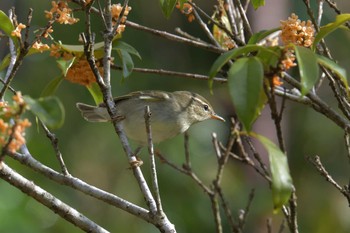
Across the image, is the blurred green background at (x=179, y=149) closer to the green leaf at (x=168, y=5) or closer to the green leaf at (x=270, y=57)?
the green leaf at (x=168, y=5)

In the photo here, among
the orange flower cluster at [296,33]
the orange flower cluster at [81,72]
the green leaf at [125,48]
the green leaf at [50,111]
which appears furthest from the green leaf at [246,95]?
the orange flower cluster at [81,72]

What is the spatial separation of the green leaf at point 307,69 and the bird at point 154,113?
6.85 feet

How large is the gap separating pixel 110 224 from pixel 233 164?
214 centimetres

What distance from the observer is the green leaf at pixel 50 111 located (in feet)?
5.90

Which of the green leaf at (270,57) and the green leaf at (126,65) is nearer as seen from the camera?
the green leaf at (270,57)

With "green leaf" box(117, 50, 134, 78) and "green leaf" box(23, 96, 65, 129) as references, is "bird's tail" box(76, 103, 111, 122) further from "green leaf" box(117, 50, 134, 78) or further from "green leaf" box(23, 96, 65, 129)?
"green leaf" box(23, 96, 65, 129)

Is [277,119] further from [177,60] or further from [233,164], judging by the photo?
[177,60]

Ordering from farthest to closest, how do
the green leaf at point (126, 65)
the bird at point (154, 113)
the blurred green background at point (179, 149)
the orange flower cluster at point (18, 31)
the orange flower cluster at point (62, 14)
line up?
the blurred green background at point (179, 149) < the bird at point (154, 113) < the green leaf at point (126, 65) < the orange flower cluster at point (62, 14) < the orange flower cluster at point (18, 31)

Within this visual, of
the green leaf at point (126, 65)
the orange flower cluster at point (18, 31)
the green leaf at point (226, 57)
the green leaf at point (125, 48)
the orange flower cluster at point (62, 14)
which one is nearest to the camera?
the green leaf at point (226, 57)

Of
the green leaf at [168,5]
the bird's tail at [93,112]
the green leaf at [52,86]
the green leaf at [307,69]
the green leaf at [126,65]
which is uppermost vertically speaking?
the green leaf at [307,69]

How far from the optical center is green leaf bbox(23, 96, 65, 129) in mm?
1798

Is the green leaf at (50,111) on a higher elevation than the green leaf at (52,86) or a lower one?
higher

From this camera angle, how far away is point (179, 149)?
8391 millimetres

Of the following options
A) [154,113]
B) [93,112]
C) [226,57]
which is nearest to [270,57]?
[226,57]
